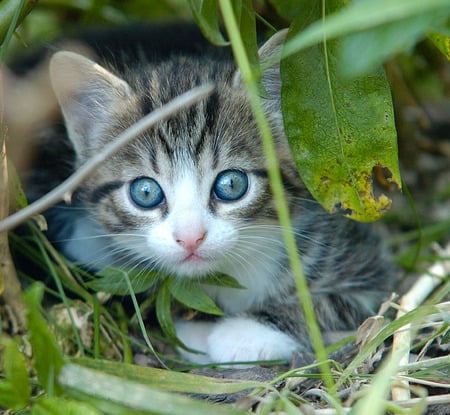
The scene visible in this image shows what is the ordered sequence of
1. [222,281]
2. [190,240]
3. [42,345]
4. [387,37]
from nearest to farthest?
[387,37]
[42,345]
[190,240]
[222,281]

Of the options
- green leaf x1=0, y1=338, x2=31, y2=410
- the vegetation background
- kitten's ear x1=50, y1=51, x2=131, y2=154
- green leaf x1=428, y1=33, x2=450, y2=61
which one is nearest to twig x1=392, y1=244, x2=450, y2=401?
the vegetation background

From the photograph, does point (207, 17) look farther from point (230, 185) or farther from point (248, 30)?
point (230, 185)

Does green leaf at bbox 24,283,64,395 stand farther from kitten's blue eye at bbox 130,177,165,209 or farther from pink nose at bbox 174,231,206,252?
kitten's blue eye at bbox 130,177,165,209

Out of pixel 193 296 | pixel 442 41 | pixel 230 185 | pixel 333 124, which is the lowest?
pixel 193 296

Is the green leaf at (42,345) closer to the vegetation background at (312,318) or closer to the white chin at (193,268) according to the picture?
the vegetation background at (312,318)

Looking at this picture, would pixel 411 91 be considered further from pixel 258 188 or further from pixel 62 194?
pixel 62 194

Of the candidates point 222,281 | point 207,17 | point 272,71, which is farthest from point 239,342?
point 207,17

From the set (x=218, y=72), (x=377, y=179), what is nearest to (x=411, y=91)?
(x=377, y=179)
